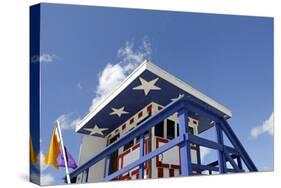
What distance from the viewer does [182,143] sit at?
4723mm

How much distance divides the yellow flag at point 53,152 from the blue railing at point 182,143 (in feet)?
0.95

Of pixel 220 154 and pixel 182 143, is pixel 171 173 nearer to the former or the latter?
pixel 220 154

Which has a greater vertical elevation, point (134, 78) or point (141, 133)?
point (134, 78)

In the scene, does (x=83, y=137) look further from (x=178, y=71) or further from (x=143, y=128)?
(x=178, y=71)

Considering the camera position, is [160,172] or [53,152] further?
[160,172]

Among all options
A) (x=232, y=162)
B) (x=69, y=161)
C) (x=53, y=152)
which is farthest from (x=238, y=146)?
(x=53, y=152)

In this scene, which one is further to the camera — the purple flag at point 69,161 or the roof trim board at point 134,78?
the roof trim board at point 134,78

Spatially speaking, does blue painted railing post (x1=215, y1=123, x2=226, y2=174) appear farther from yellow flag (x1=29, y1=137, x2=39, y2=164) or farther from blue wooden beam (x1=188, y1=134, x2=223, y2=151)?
yellow flag (x1=29, y1=137, x2=39, y2=164)

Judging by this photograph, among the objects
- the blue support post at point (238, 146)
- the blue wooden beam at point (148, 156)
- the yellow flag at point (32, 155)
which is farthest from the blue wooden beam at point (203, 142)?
the yellow flag at point (32, 155)

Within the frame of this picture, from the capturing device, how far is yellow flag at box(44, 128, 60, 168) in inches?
190

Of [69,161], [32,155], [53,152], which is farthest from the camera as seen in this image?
[69,161]

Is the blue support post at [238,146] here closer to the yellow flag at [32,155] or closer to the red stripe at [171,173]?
the red stripe at [171,173]

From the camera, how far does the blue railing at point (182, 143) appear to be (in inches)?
186

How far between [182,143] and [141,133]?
1.58 feet
